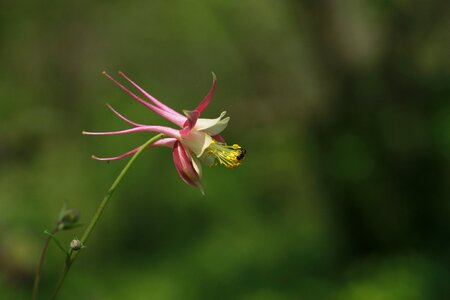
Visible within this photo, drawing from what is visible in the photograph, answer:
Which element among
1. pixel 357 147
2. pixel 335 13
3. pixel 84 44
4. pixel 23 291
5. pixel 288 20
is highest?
pixel 84 44

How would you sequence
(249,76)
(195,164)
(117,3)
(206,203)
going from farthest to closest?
(117,3), (249,76), (206,203), (195,164)

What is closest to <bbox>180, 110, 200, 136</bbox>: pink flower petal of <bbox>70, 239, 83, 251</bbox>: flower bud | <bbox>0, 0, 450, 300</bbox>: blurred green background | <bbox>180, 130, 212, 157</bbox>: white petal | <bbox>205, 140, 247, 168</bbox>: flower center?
<bbox>180, 130, 212, 157</bbox>: white petal

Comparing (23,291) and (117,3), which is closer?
(23,291)

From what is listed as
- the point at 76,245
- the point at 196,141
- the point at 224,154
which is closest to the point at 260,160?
the point at 224,154

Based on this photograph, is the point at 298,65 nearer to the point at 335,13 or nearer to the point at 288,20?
the point at 288,20

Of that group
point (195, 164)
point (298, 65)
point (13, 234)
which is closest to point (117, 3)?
point (298, 65)

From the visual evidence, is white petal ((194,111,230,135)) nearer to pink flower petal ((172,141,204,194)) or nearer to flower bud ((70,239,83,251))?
pink flower petal ((172,141,204,194))

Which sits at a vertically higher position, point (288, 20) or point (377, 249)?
point (288, 20)
